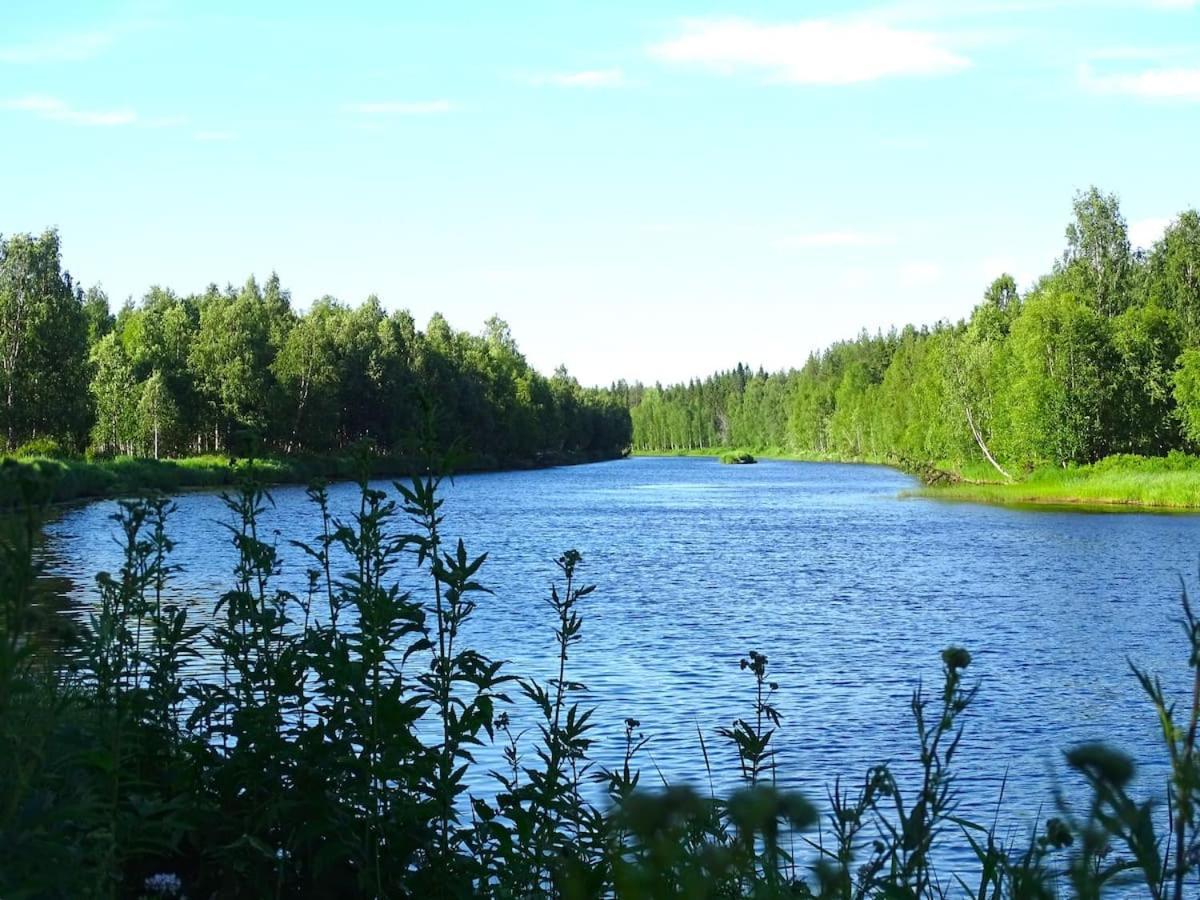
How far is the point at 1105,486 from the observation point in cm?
5734

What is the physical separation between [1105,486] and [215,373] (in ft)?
179

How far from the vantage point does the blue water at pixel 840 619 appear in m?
14.2

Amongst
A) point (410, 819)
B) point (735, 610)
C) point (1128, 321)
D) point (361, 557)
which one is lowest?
point (735, 610)

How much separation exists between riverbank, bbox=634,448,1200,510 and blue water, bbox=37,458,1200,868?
4.73 m

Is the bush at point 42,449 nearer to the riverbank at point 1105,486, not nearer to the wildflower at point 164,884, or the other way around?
the riverbank at point 1105,486

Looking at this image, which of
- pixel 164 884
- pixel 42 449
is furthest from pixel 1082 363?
pixel 164 884

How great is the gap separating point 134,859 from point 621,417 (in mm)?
186083

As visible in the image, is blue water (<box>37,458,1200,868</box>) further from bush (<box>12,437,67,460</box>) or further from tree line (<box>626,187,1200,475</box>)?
tree line (<box>626,187,1200,475</box>)

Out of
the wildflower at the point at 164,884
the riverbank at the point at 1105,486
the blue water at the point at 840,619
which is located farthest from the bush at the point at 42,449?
the wildflower at the point at 164,884

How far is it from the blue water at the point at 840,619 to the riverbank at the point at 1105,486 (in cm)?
473

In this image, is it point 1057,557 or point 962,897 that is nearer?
point 962,897

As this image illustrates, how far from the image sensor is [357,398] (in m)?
95.3

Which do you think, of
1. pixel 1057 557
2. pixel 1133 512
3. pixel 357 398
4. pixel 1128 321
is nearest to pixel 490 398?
pixel 357 398

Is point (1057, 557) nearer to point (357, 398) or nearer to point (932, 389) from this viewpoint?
point (932, 389)
